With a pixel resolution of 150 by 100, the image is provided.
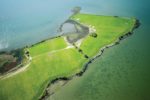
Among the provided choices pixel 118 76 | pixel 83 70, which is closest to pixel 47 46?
pixel 83 70

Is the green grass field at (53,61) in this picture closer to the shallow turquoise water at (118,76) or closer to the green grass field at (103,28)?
the green grass field at (103,28)

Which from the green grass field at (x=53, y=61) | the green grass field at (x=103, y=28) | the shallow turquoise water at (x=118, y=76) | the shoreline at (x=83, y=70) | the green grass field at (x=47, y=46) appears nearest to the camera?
the shallow turquoise water at (x=118, y=76)

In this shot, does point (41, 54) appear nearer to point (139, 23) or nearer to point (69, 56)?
point (69, 56)

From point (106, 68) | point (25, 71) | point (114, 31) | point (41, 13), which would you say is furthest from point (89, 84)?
point (41, 13)

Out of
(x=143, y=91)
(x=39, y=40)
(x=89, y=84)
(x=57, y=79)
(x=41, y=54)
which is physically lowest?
(x=143, y=91)

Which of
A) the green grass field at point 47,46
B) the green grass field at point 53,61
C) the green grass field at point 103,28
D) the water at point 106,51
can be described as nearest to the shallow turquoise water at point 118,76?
the water at point 106,51

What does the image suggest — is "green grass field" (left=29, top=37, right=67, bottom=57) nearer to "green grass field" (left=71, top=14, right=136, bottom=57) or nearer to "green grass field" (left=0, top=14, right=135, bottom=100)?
"green grass field" (left=0, top=14, right=135, bottom=100)

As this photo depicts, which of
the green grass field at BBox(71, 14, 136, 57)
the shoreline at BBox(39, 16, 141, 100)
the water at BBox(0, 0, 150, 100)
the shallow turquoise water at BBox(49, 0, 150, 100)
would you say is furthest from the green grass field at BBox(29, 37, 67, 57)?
the shallow turquoise water at BBox(49, 0, 150, 100)
